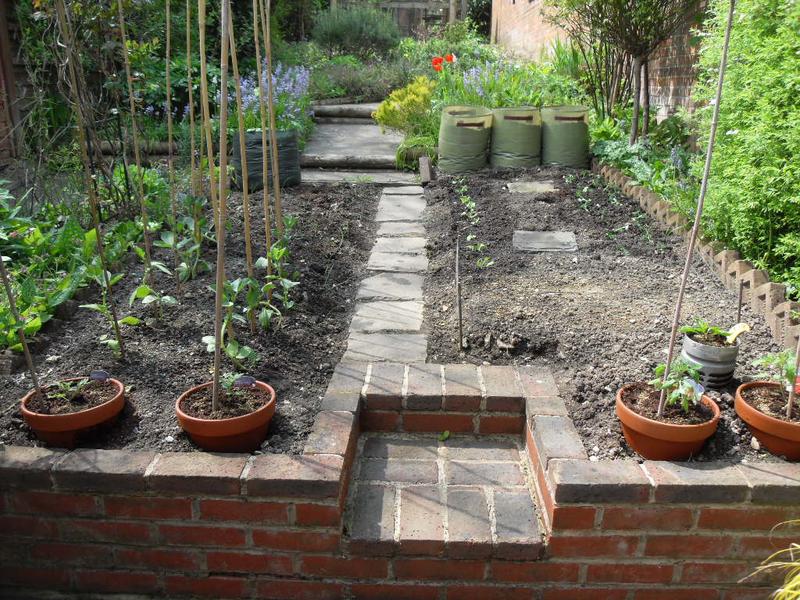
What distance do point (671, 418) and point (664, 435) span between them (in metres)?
0.09

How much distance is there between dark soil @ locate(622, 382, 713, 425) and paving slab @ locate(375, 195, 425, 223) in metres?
2.90

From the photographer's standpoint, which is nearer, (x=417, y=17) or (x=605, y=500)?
(x=605, y=500)

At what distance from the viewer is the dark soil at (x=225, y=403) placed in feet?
6.68

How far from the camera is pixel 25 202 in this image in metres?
4.48

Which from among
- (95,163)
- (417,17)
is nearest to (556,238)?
(95,163)

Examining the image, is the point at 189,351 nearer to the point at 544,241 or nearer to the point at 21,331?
the point at 21,331

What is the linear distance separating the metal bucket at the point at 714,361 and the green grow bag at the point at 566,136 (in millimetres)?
3872

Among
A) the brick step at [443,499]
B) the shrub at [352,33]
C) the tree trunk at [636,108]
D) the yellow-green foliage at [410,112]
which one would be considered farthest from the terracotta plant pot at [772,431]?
the shrub at [352,33]

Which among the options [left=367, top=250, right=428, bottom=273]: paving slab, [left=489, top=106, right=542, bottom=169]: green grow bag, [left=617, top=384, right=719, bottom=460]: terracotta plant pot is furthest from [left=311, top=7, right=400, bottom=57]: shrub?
[left=617, top=384, right=719, bottom=460]: terracotta plant pot

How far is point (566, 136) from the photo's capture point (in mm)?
5844

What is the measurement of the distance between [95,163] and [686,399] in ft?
13.8

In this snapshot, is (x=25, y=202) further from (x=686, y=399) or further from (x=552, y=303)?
(x=686, y=399)

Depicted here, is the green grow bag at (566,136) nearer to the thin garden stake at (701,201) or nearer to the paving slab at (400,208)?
the paving slab at (400,208)

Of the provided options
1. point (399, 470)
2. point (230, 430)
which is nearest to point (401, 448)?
point (399, 470)
